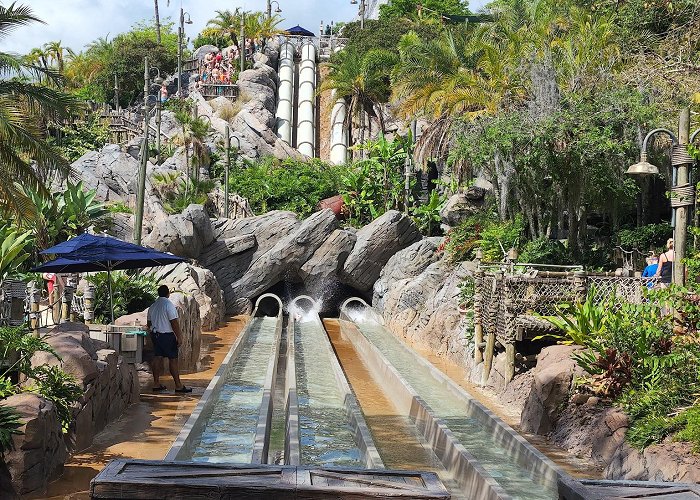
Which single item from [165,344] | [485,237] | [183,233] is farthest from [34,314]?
[183,233]

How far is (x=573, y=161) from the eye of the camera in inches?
765

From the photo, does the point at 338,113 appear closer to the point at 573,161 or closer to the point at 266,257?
the point at 266,257

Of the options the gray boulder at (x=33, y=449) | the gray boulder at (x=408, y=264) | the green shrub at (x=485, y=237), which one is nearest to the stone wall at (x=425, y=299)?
the gray boulder at (x=408, y=264)

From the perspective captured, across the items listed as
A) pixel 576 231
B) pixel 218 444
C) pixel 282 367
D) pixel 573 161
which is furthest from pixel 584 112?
pixel 218 444

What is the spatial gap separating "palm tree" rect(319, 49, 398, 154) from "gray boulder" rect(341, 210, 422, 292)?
14.0 meters

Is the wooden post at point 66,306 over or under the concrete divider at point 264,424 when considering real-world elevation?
over

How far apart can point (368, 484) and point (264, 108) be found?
160 ft

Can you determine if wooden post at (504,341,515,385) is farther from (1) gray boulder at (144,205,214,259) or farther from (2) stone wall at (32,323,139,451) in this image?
(1) gray boulder at (144,205,214,259)

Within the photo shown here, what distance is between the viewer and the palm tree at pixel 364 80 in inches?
1738

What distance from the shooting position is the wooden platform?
4723 millimetres

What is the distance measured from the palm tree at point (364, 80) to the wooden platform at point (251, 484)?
38.9m

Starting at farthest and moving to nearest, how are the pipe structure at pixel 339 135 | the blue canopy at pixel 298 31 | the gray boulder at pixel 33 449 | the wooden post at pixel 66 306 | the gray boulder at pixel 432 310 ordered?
the blue canopy at pixel 298 31, the pipe structure at pixel 339 135, the gray boulder at pixel 432 310, the wooden post at pixel 66 306, the gray boulder at pixel 33 449

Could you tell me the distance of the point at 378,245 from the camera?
97.7 feet

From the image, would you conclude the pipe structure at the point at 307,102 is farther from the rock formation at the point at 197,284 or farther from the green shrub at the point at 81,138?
the rock formation at the point at 197,284
